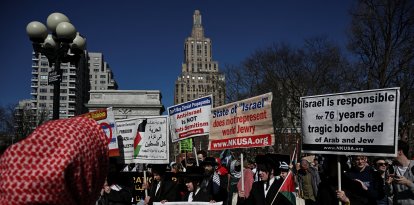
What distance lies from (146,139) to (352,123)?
4.40 metres

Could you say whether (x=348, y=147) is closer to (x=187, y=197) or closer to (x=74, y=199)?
(x=187, y=197)

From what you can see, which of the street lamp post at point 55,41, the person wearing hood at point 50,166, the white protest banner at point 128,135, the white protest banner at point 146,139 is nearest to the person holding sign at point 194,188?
the white protest banner at point 146,139

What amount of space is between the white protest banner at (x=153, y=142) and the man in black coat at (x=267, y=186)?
200cm

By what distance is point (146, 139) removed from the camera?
8.05 metres

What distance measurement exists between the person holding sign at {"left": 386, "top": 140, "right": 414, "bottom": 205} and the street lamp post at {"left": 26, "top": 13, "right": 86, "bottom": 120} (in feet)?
22.7

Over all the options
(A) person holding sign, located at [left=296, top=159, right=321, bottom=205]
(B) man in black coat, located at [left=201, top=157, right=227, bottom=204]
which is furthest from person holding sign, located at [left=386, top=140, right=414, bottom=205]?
(A) person holding sign, located at [left=296, top=159, right=321, bottom=205]

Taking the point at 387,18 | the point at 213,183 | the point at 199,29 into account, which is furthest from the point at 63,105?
the point at 213,183

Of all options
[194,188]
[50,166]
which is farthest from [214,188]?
[50,166]

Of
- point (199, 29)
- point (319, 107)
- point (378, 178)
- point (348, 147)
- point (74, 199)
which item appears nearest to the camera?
point (74, 199)

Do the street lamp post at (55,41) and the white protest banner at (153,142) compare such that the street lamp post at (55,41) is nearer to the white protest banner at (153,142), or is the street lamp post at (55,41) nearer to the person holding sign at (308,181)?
the white protest banner at (153,142)

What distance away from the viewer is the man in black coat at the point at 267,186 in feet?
20.5

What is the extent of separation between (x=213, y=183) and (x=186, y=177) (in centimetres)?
63

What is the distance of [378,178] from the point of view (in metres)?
6.40

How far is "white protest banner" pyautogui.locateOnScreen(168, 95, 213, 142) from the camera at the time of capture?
8.30 m
